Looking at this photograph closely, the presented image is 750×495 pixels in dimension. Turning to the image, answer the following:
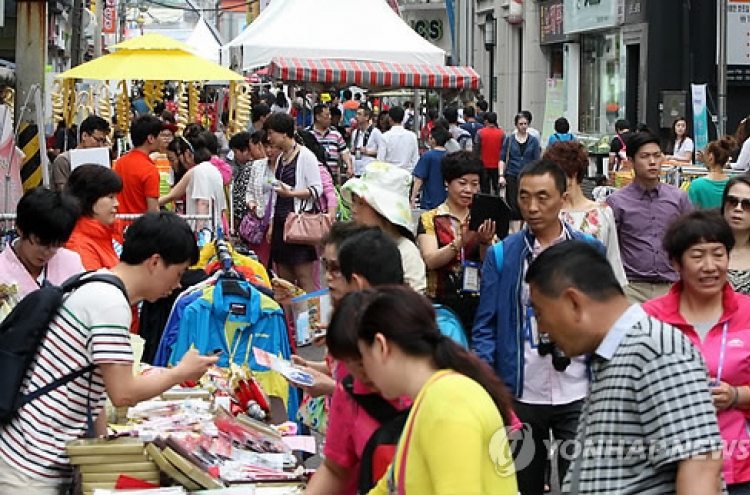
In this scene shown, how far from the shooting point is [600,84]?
34.4 meters

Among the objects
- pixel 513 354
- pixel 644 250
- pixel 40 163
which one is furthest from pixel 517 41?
pixel 513 354

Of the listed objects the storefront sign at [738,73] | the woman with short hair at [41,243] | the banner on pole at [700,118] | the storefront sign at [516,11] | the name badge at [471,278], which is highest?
the storefront sign at [516,11]

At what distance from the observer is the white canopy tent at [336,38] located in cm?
2073

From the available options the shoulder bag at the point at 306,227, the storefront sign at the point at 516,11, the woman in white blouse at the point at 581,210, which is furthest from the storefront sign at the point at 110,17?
the woman in white blouse at the point at 581,210

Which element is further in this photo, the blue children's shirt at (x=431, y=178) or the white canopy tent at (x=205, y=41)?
the white canopy tent at (x=205, y=41)

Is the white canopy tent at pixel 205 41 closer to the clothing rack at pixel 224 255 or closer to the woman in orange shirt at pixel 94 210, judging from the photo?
the clothing rack at pixel 224 255

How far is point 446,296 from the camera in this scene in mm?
7488

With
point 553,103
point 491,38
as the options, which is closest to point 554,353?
point 553,103

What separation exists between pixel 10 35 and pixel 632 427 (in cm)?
2926

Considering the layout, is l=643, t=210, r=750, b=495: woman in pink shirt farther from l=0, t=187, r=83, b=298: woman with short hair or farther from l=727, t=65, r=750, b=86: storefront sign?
l=727, t=65, r=750, b=86: storefront sign

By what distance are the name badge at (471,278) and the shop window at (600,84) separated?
25.2 metres

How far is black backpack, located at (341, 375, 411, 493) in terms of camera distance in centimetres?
403

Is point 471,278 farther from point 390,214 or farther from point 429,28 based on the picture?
point 429,28

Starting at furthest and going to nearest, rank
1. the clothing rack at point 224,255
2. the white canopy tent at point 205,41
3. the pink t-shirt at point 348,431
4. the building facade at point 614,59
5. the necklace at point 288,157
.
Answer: the white canopy tent at point 205,41, the building facade at point 614,59, the necklace at point 288,157, the clothing rack at point 224,255, the pink t-shirt at point 348,431
